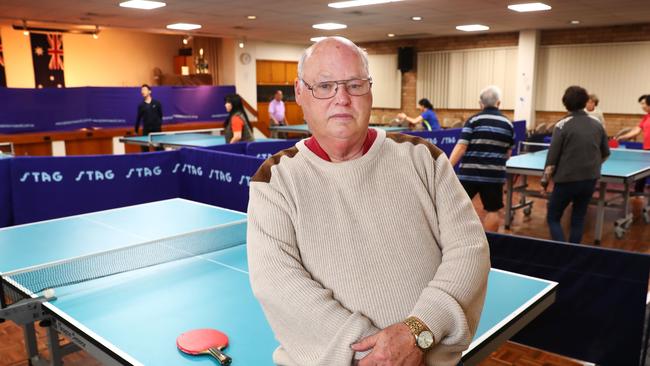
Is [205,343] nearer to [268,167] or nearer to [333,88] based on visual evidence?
[268,167]

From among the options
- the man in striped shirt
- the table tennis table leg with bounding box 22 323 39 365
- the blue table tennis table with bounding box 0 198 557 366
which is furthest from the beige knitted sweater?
the man in striped shirt

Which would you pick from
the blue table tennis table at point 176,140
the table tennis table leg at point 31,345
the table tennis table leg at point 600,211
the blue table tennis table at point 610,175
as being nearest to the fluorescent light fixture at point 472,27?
the blue table tennis table at point 610,175

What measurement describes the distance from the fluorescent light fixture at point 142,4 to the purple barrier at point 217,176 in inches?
135

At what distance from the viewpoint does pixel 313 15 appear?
31.6 ft

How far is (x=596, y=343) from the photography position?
103 inches

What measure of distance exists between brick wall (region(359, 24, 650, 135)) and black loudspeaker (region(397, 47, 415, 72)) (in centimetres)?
18

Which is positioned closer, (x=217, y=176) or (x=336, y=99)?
(x=336, y=99)

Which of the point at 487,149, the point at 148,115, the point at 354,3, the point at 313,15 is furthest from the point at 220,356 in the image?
the point at 148,115

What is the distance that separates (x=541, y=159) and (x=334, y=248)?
19.3ft

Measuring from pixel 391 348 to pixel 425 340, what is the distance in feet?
0.26

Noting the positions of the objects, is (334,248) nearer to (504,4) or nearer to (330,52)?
(330,52)

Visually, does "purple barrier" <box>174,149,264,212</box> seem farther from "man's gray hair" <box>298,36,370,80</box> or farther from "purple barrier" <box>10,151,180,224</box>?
"man's gray hair" <box>298,36,370,80</box>

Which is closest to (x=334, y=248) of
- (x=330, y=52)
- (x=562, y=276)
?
(x=330, y=52)

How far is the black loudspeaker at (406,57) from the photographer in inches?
577
